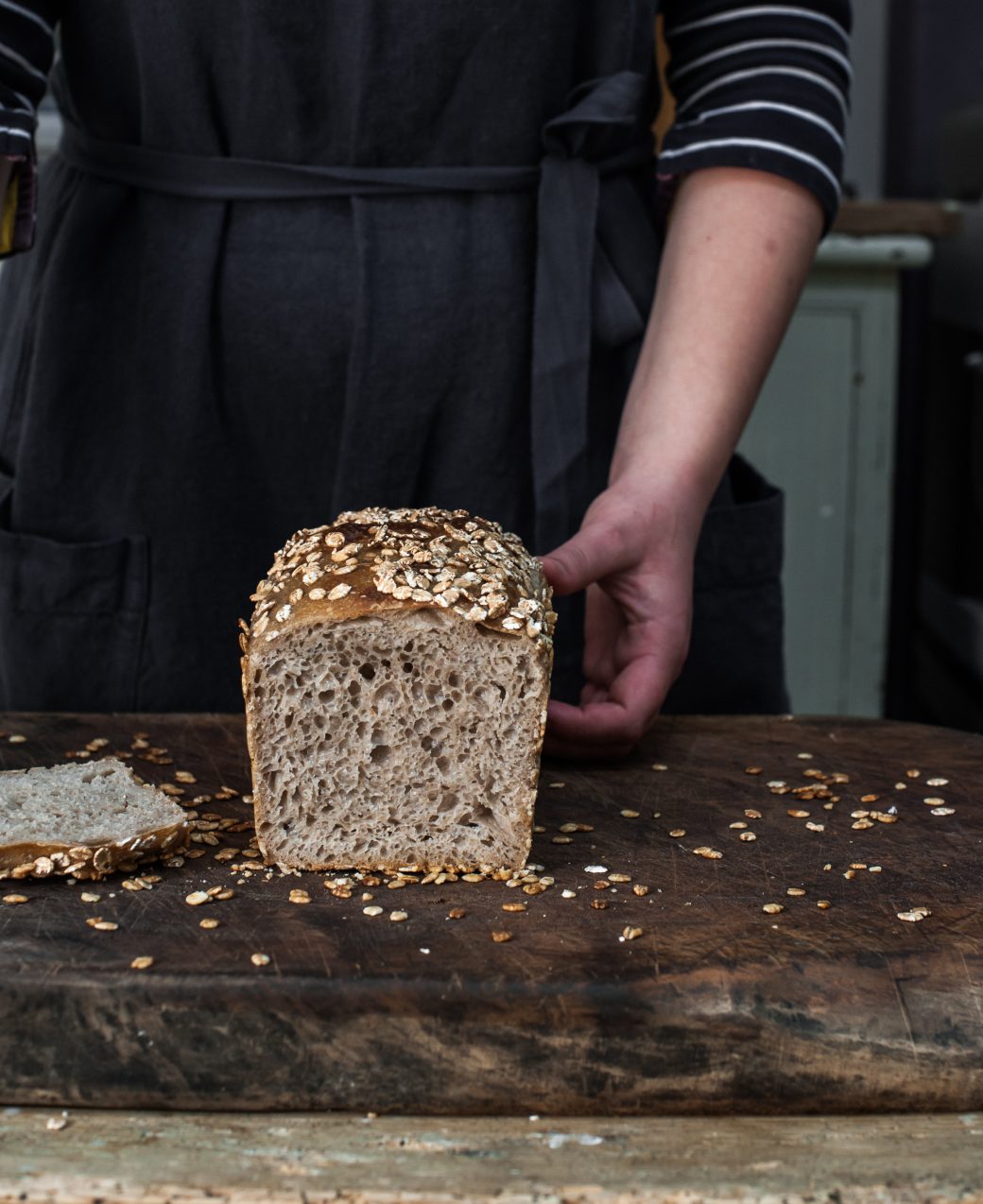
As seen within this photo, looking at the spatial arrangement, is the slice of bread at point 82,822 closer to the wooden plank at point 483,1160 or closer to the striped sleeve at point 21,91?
the wooden plank at point 483,1160

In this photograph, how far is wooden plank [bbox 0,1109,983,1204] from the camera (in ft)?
2.96

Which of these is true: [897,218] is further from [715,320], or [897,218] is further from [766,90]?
[715,320]

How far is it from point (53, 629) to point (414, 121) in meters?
0.73

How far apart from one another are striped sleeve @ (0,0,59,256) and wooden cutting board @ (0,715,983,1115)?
2.49ft

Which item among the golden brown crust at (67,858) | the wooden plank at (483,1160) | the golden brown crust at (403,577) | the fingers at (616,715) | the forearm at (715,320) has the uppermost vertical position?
the forearm at (715,320)

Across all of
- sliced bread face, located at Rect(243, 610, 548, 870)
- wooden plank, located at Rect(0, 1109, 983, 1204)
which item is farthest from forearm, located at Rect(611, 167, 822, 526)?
→ wooden plank, located at Rect(0, 1109, 983, 1204)

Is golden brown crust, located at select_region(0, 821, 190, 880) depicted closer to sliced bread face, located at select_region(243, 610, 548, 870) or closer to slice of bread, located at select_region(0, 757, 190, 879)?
slice of bread, located at select_region(0, 757, 190, 879)

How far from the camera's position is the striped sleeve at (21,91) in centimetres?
158

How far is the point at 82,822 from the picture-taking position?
1.30 meters

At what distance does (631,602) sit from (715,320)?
0.36 meters

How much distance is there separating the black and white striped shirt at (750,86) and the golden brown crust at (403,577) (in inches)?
21.7

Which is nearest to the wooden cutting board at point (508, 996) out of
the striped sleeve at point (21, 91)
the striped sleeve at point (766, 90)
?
the striped sleeve at point (21, 91)

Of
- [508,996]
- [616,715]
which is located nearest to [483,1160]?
[508,996]

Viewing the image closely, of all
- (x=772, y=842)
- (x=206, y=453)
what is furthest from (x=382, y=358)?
(x=772, y=842)
